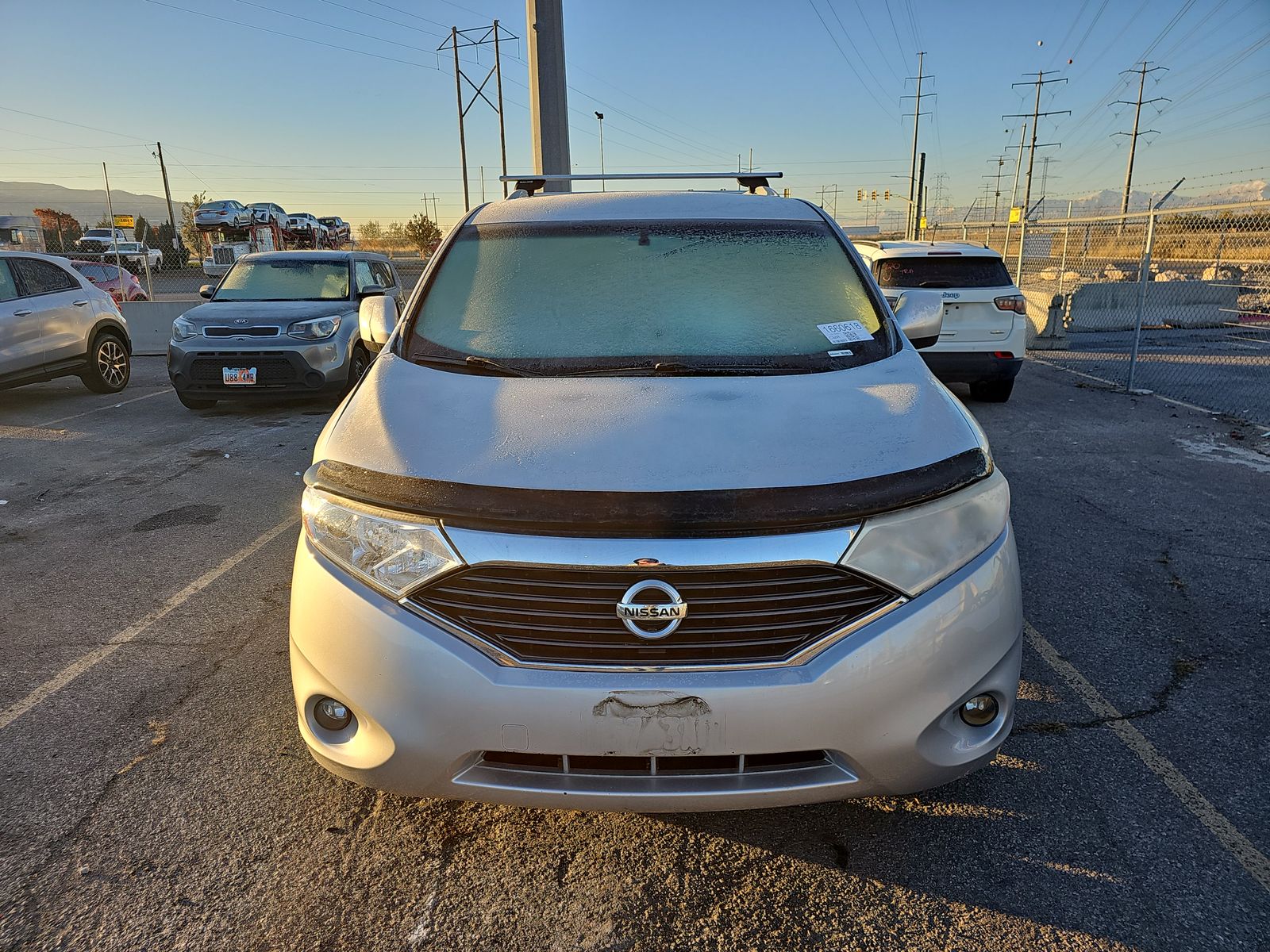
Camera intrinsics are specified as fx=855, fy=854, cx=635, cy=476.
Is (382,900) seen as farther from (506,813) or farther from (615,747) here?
(615,747)

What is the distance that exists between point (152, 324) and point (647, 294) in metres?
16.0

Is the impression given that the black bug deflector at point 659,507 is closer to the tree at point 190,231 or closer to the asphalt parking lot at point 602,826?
the asphalt parking lot at point 602,826

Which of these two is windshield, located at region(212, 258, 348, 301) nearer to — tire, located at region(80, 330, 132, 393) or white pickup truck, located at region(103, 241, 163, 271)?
tire, located at region(80, 330, 132, 393)

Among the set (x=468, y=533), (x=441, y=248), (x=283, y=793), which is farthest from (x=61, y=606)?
(x=468, y=533)

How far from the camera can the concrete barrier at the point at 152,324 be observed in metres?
16.0

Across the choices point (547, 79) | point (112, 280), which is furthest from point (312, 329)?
point (112, 280)

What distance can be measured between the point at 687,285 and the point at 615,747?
189 centimetres

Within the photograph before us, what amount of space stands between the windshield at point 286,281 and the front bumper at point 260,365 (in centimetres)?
109

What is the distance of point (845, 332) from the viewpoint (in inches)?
121

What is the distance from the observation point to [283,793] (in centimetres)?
271

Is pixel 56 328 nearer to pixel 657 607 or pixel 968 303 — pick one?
pixel 968 303

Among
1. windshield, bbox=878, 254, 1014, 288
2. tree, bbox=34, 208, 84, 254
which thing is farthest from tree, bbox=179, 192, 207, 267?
windshield, bbox=878, 254, 1014, 288

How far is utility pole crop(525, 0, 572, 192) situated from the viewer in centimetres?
1160

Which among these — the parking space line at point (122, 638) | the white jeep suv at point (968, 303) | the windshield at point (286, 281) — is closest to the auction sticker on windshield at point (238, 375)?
the windshield at point (286, 281)
